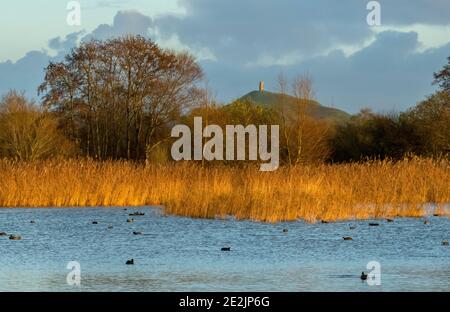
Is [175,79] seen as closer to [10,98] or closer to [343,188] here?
[10,98]

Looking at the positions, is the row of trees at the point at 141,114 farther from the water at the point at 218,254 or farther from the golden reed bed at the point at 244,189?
the water at the point at 218,254

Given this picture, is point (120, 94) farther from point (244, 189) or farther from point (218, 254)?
point (218, 254)

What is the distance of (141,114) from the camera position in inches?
1811

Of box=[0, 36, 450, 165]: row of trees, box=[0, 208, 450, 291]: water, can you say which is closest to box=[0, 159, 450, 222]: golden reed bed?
box=[0, 208, 450, 291]: water

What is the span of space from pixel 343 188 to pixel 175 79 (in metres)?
27.5

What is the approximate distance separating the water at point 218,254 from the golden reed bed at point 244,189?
907 mm

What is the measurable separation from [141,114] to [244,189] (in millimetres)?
26892

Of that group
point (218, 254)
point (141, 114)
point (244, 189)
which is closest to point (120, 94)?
point (141, 114)

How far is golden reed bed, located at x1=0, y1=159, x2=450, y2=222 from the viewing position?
18250mm

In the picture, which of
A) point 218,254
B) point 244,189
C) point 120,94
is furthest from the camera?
point 120,94

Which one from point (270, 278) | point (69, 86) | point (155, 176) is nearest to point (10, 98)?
point (69, 86)

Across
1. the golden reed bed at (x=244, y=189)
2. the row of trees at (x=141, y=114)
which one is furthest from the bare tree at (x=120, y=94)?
the golden reed bed at (x=244, y=189)

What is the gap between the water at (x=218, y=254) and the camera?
9422mm

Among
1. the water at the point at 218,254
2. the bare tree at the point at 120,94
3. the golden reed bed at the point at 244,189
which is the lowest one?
the water at the point at 218,254
